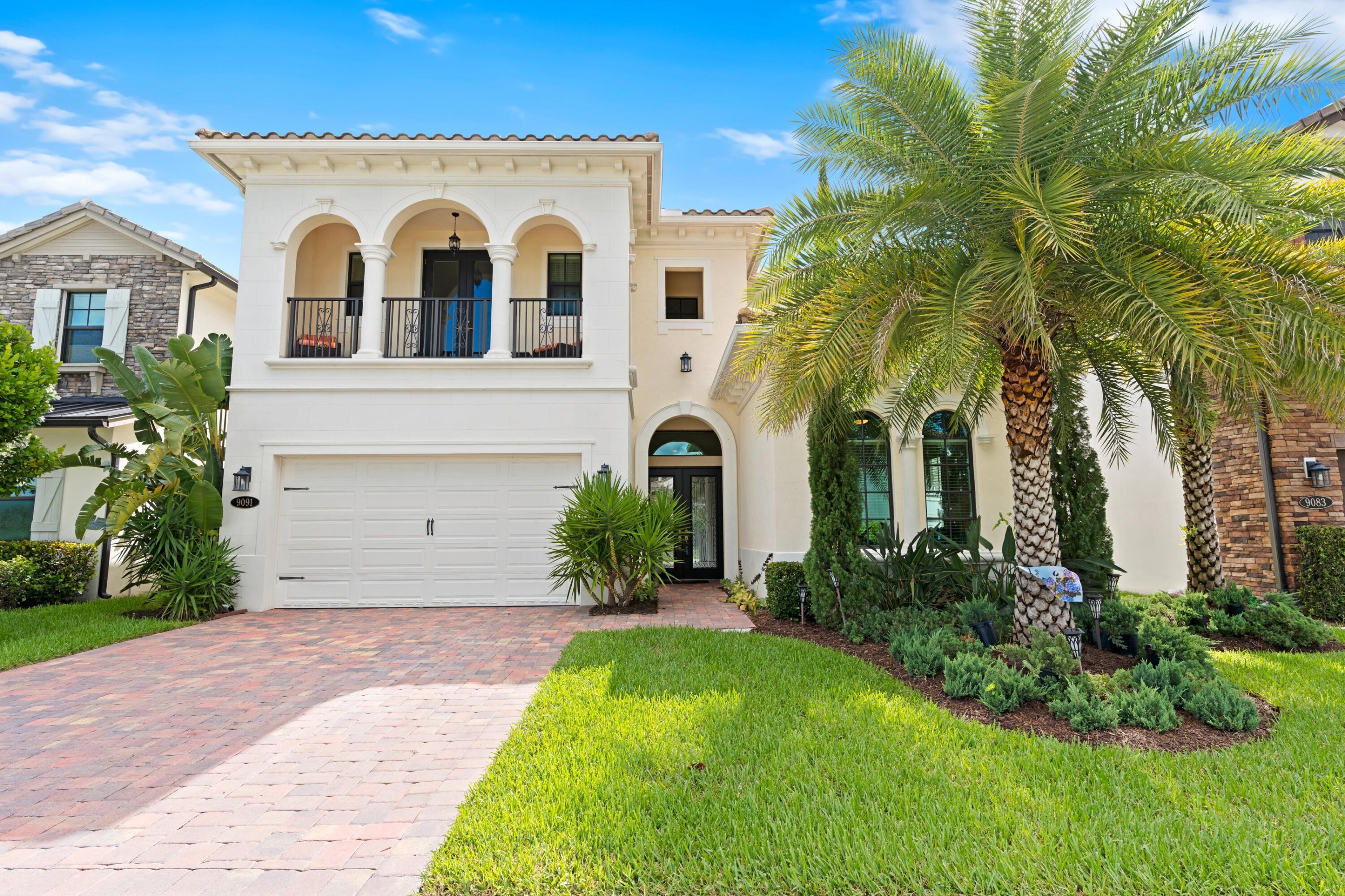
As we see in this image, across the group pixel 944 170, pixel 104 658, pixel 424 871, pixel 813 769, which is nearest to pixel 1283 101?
pixel 944 170

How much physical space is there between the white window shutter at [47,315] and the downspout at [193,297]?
2448 millimetres

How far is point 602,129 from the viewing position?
11273mm

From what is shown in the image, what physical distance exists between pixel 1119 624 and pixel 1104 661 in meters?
0.86

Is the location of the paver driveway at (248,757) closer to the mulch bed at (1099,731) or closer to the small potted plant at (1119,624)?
the mulch bed at (1099,731)

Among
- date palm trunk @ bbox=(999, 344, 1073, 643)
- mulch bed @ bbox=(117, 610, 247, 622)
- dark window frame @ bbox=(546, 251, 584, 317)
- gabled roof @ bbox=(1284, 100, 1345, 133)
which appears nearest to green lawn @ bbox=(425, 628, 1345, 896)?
date palm trunk @ bbox=(999, 344, 1073, 643)

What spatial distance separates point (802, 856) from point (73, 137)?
15.8m

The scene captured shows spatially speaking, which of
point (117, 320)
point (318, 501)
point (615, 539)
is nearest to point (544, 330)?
point (615, 539)

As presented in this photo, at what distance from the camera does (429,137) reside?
10.8m

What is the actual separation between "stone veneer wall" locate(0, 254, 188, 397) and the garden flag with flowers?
16.2m

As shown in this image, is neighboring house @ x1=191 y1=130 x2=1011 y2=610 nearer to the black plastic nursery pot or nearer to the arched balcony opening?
the arched balcony opening

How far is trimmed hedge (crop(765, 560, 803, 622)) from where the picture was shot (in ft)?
30.2

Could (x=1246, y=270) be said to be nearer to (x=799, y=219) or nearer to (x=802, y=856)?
(x=799, y=219)

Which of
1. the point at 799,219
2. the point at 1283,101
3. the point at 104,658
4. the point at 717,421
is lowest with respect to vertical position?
the point at 104,658

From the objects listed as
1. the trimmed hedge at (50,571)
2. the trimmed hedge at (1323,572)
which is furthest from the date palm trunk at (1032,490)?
the trimmed hedge at (50,571)
